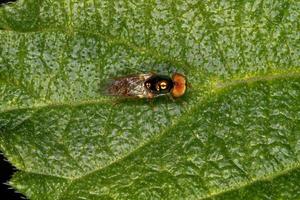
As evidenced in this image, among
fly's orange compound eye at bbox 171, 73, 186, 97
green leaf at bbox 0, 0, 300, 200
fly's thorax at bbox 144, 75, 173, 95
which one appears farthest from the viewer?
fly's thorax at bbox 144, 75, 173, 95

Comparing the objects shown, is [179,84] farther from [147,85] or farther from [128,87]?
[128,87]

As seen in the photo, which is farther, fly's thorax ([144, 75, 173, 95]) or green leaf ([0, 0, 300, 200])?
fly's thorax ([144, 75, 173, 95])

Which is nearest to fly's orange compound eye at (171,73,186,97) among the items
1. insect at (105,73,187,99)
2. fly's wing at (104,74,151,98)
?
A: insect at (105,73,187,99)

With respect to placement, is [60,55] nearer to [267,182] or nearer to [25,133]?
[25,133]

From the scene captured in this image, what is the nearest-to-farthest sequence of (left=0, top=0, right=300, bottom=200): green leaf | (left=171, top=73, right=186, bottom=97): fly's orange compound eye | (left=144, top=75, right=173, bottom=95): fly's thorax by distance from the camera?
(left=0, top=0, right=300, bottom=200): green leaf → (left=171, top=73, right=186, bottom=97): fly's orange compound eye → (left=144, top=75, right=173, bottom=95): fly's thorax

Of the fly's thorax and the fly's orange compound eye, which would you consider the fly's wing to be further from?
the fly's orange compound eye

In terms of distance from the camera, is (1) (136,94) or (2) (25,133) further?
(1) (136,94)

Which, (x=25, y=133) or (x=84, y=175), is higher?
(x=25, y=133)

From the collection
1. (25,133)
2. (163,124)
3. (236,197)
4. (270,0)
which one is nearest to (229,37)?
(270,0)
